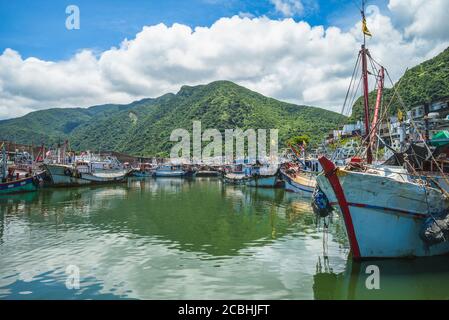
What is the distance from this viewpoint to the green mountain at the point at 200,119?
13025cm

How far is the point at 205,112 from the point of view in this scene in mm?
142000

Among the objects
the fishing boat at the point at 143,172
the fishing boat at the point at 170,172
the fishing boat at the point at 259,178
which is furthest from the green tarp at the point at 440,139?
the fishing boat at the point at 143,172

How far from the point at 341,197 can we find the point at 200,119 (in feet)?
415

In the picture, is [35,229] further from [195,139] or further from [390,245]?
[195,139]

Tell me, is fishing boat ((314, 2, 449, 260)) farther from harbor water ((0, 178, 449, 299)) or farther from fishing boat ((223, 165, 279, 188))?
fishing boat ((223, 165, 279, 188))

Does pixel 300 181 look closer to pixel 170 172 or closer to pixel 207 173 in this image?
pixel 170 172

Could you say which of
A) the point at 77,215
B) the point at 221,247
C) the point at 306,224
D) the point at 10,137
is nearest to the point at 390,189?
the point at 221,247

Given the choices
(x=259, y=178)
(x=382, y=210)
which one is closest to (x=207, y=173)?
(x=259, y=178)

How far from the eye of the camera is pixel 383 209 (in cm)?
1314

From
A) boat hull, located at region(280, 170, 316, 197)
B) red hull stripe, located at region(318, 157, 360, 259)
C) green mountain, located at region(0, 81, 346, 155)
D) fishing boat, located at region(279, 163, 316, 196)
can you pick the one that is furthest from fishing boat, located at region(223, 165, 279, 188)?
green mountain, located at region(0, 81, 346, 155)

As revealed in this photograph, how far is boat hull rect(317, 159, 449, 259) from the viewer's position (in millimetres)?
13047

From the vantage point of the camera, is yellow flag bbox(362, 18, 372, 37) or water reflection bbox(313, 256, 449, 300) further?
yellow flag bbox(362, 18, 372, 37)
